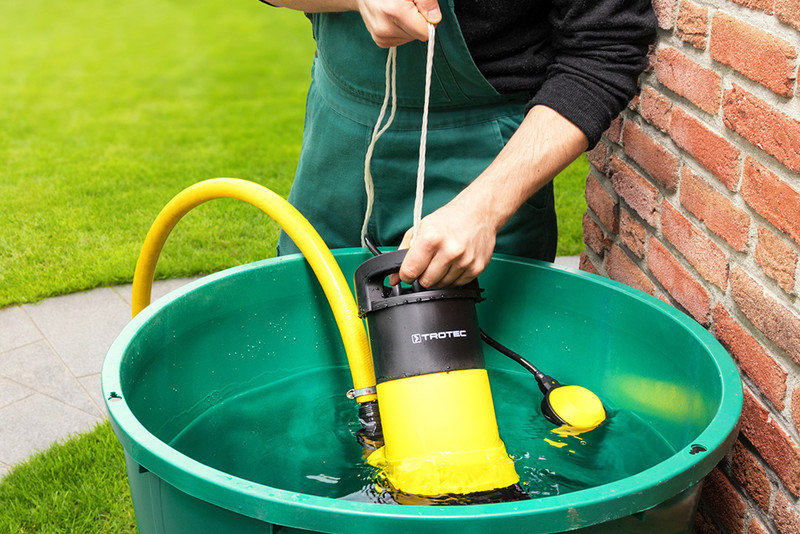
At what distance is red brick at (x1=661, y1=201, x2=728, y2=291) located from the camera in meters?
1.31

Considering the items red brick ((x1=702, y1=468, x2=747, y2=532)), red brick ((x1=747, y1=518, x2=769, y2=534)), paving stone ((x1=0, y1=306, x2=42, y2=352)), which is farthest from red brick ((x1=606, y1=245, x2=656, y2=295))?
paving stone ((x1=0, y1=306, x2=42, y2=352))

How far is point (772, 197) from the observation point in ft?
3.74

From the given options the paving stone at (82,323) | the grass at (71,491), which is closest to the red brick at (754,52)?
the grass at (71,491)

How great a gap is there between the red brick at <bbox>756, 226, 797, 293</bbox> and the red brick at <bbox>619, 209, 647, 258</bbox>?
0.42 metres

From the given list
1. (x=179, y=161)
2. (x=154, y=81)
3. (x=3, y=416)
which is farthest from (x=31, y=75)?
(x=3, y=416)

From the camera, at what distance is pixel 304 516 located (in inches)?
32.8

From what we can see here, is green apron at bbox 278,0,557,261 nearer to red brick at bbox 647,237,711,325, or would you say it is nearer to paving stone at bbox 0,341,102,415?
red brick at bbox 647,237,711,325

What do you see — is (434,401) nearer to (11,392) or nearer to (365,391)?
(365,391)

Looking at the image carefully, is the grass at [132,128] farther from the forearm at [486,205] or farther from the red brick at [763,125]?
the red brick at [763,125]

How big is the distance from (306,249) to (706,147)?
2.21 feet

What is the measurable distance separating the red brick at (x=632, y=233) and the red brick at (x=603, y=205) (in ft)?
0.09

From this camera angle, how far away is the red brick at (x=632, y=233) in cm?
161

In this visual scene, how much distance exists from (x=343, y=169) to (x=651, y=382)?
0.69 m

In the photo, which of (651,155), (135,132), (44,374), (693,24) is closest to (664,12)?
(693,24)
